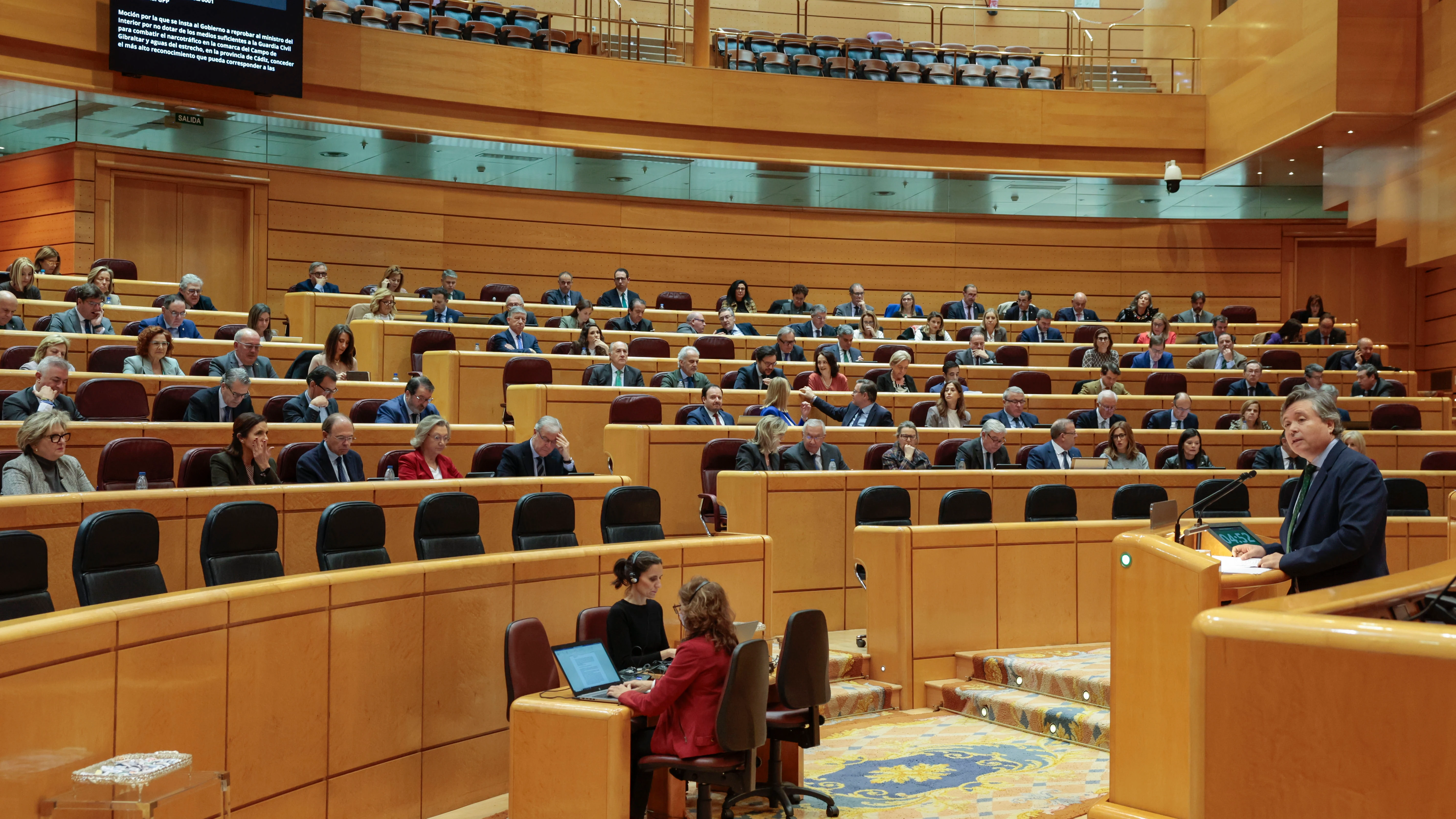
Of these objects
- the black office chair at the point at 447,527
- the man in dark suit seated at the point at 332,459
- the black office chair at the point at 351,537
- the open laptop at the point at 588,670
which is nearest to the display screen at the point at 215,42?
the man in dark suit seated at the point at 332,459

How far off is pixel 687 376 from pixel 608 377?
22.4 inches

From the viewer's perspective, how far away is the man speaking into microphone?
286 centimetres

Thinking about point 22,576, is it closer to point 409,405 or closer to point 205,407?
point 205,407

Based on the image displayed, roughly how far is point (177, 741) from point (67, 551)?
1.25 metres

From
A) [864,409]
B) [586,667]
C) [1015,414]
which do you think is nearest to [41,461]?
[586,667]

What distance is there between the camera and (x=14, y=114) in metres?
10.7

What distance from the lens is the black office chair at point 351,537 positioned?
433 cm

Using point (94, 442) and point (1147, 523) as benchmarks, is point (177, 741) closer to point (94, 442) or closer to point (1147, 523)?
point (94, 442)

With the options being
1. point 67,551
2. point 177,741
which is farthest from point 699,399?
point 177,741

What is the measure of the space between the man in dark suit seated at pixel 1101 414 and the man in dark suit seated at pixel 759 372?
2.32m

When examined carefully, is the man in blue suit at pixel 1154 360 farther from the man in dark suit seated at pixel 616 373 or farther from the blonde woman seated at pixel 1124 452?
the man in dark suit seated at pixel 616 373

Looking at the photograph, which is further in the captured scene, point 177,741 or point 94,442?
point 94,442

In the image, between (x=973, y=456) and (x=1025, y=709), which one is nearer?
(x=1025, y=709)

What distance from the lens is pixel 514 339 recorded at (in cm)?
892
